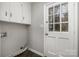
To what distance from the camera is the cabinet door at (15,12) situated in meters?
1.00

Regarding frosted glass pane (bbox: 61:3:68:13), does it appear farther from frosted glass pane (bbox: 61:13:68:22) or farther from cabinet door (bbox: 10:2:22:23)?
cabinet door (bbox: 10:2:22:23)

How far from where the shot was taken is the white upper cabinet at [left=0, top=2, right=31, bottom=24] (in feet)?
3.19

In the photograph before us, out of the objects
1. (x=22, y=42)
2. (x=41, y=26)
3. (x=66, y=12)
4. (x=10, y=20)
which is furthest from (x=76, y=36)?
(x=10, y=20)

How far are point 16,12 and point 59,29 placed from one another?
0.52 meters

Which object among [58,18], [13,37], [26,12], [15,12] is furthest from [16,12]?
[58,18]

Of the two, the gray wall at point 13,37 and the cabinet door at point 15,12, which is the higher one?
the cabinet door at point 15,12

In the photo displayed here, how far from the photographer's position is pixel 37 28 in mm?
1054

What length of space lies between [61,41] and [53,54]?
0.18m

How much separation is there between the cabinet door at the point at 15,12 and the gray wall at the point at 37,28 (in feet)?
0.48

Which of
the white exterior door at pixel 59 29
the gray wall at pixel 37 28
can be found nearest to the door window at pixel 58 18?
the white exterior door at pixel 59 29

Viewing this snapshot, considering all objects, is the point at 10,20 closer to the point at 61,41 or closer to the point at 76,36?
the point at 61,41

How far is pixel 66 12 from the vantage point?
962 millimetres

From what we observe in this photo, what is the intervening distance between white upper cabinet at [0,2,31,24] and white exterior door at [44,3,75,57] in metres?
0.22

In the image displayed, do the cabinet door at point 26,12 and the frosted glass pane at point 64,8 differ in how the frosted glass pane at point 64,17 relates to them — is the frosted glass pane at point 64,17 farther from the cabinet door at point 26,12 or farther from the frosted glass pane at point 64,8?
the cabinet door at point 26,12
